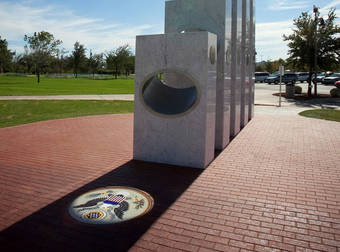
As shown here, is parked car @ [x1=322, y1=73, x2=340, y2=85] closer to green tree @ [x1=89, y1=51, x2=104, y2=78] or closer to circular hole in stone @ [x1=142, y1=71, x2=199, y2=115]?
circular hole in stone @ [x1=142, y1=71, x2=199, y2=115]

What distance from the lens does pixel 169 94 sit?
27.8ft

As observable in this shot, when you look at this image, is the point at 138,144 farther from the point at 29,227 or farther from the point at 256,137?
the point at 256,137

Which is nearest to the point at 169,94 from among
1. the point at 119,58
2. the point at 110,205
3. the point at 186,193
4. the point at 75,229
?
the point at 186,193

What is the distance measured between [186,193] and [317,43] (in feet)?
83.0

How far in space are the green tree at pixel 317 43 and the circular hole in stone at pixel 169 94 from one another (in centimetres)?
2042

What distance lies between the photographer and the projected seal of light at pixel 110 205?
4.51 metres

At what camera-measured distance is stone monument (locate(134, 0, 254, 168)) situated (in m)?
6.74

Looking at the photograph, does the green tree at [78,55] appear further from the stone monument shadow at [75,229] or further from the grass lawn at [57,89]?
the stone monument shadow at [75,229]

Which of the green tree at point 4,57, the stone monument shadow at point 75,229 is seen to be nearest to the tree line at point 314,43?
the stone monument shadow at point 75,229

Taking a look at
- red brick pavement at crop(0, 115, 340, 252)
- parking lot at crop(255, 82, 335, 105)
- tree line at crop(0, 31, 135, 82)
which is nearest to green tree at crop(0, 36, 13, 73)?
tree line at crop(0, 31, 135, 82)

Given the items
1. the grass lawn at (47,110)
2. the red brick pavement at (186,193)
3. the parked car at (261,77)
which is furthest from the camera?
the parked car at (261,77)

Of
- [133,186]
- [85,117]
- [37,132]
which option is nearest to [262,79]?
Answer: [85,117]

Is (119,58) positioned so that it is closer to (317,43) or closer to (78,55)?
(78,55)

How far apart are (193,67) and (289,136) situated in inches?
214
